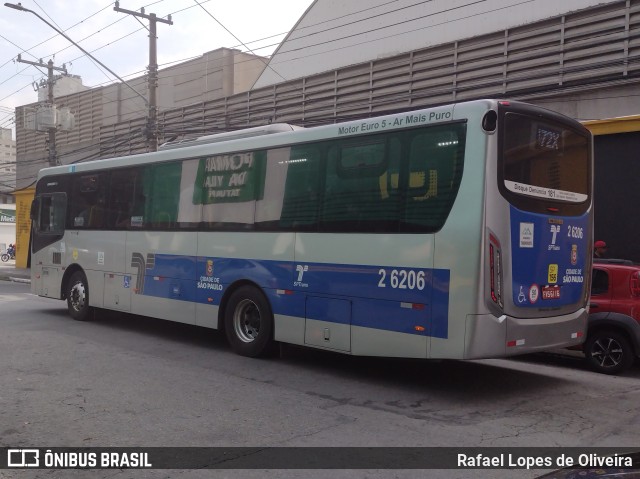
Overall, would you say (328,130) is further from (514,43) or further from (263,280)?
(514,43)

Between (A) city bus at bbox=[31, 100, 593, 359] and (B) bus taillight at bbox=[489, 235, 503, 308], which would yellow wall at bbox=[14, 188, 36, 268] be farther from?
(B) bus taillight at bbox=[489, 235, 503, 308]

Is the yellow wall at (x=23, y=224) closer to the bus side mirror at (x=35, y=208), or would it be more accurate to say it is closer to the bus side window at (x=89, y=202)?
the bus side mirror at (x=35, y=208)

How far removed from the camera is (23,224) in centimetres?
3041

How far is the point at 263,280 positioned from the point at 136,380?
2248mm

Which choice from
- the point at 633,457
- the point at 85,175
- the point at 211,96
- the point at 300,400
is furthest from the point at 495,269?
the point at 211,96

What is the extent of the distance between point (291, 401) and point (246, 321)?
9.11 feet

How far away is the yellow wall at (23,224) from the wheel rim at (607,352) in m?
26.4

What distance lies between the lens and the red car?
28.0ft

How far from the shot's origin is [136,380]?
7676 millimetres

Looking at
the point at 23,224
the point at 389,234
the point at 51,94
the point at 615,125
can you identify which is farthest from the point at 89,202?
the point at 23,224

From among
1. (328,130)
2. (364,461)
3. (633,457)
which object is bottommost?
(364,461)

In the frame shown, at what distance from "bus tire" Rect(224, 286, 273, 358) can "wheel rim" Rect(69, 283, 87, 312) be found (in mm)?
4716

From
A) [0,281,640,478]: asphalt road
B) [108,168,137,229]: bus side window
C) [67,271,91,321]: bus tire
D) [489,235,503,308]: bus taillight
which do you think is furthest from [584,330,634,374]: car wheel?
[67,271,91,321]: bus tire

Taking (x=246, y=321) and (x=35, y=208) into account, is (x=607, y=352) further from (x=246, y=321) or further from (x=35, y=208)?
(x=35, y=208)
